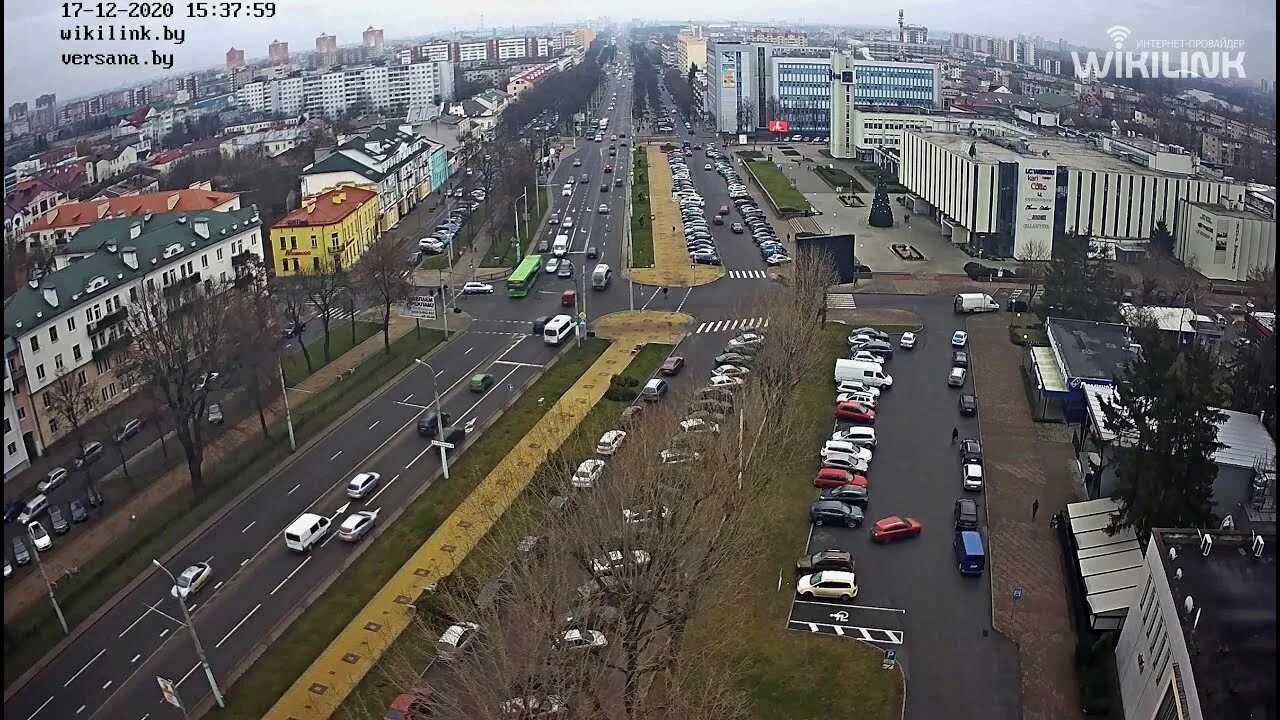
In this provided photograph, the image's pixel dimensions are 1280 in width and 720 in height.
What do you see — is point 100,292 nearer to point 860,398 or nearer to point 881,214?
point 860,398

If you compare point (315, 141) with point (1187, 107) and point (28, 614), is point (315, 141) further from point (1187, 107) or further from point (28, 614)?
point (1187, 107)

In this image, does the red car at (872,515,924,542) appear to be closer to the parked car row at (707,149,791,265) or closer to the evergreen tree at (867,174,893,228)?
the parked car row at (707,149,791,265)

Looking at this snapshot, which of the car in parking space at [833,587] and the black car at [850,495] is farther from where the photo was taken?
the black car at [850,495]

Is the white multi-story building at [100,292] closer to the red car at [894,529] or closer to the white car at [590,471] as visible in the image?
Result: the white car at [590,471]

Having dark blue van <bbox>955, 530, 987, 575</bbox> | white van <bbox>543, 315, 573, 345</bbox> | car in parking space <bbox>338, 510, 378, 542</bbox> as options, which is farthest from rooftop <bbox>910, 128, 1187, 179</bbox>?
car in parking space <bbox>338, 510, 378, 542</bbox>

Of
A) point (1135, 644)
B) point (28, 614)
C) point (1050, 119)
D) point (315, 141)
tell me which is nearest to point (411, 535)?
point (28, 614)

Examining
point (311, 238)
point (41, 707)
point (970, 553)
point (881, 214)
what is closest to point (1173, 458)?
point (970, 553)

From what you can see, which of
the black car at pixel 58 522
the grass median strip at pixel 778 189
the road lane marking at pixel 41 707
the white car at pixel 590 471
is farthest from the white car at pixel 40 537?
the grass median strip at pixel 778 189
